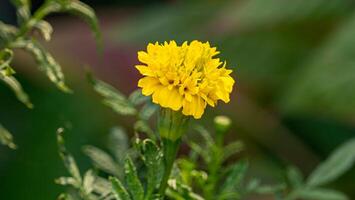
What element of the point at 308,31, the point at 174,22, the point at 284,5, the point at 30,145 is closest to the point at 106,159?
the point at 30,145

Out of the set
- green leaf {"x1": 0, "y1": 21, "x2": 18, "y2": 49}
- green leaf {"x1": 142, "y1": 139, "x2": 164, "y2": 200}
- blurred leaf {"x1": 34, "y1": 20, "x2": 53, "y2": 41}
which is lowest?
green leaf {"x1": 142, "y1": 139, "x2": 164, "y2": 200}

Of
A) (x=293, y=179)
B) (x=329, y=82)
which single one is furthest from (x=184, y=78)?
(x=329, y=82)

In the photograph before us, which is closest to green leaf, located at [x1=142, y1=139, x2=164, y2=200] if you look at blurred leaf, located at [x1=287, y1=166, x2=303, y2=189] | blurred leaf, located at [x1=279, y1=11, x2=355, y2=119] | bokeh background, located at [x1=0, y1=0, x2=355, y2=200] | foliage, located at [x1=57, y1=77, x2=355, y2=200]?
foliage, located at [x1=57, y1=77, x2=355, y2=200]

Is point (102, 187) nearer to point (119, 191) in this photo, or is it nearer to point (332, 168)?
point (119, 191)

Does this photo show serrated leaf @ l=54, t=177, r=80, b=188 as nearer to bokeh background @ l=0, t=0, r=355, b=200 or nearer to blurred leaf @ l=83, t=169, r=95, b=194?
blurred leaf @ l=83, t=169, r=95, b=194

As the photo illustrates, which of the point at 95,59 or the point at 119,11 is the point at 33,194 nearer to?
the point at 95,59

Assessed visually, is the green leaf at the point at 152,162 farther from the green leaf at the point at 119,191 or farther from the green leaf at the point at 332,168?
the green leaf at the point at 332,168
